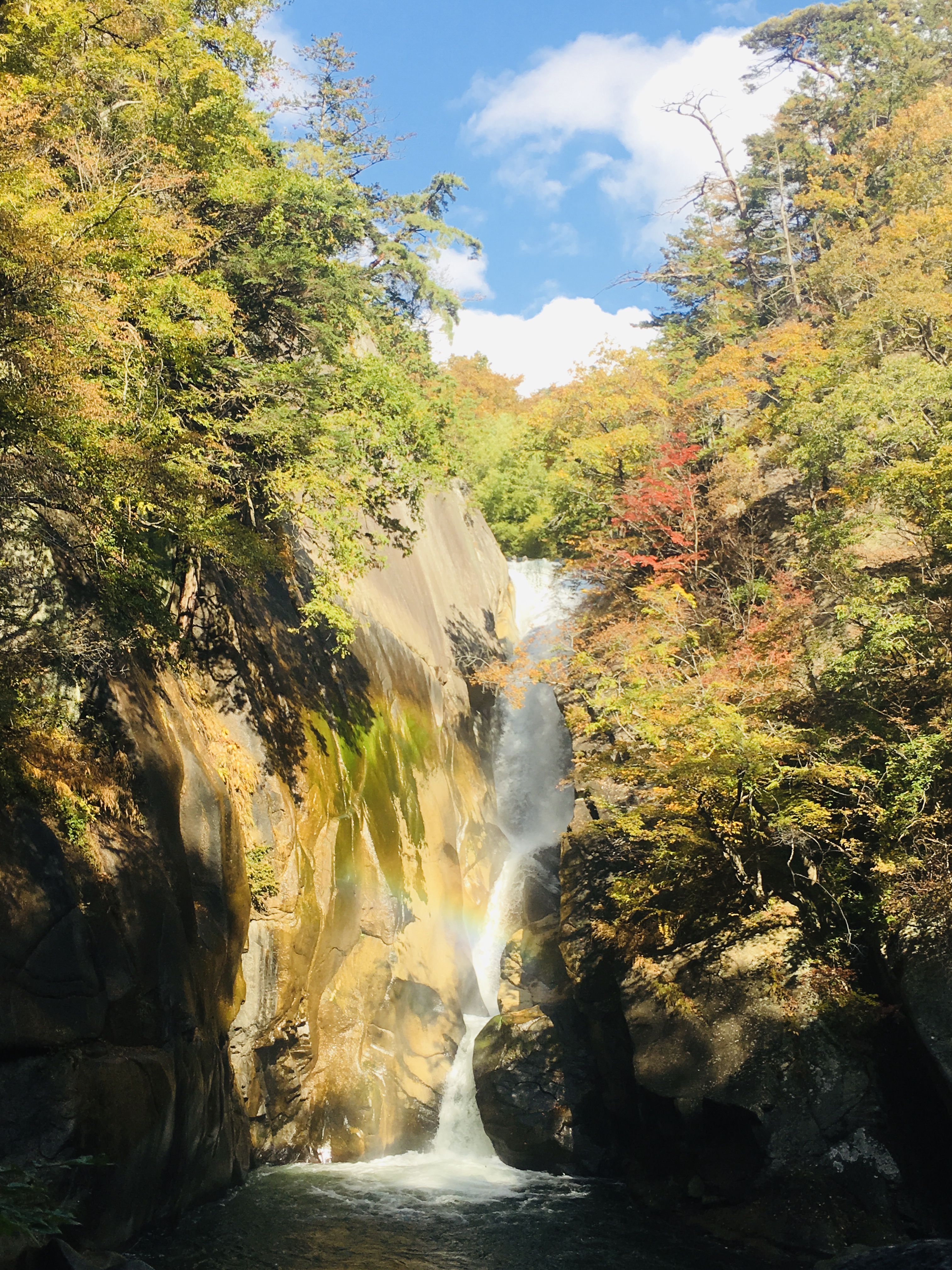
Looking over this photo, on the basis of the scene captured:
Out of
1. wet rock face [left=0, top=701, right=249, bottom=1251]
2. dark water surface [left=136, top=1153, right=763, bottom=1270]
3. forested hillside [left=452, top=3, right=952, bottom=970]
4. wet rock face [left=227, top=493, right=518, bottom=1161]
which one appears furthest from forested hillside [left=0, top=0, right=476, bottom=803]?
forested hillside [left=452, top=3, right=952, bottom=970]

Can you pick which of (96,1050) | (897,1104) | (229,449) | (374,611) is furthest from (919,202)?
(96,1050)

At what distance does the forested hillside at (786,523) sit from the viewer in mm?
10258

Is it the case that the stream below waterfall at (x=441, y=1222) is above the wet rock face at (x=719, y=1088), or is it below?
below

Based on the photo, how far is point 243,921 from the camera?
33.1 ft

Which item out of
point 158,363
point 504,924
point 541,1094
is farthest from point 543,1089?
point 158,363

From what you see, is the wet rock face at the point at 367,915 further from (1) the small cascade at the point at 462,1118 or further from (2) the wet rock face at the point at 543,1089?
(2) the wet rock face at the point at 543,1089

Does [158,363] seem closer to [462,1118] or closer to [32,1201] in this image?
[32,1201]

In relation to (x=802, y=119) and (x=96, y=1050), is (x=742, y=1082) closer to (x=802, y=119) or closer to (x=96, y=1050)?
(x=96, y=1050)

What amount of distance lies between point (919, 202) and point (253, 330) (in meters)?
22.0

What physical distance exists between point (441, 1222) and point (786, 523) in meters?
17.1

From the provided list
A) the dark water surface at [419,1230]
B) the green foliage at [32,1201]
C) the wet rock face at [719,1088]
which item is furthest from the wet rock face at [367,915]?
the green foliage at [32,1201]

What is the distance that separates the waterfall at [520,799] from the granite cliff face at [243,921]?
50cm

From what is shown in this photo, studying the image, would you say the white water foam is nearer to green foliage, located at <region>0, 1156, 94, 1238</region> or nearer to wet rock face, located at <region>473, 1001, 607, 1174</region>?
wet rock face, located at <region>473, 1001, 607, 1174</region>

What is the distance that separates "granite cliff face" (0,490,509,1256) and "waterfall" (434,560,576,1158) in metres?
0.50
